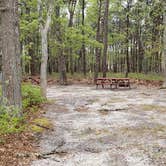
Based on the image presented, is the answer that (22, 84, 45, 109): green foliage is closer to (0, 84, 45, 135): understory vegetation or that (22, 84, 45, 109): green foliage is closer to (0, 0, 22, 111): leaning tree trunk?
(0, 84, 45, 135): understory vegetation

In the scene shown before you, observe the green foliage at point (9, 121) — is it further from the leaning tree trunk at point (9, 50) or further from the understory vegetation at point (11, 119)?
the leaning tree trunk at point (9, 50)

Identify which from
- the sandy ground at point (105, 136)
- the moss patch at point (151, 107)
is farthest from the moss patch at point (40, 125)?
the moss patch at point (151, 107)

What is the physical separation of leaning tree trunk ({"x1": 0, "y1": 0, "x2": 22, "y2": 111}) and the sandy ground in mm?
1615

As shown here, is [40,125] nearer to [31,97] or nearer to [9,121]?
[9,121]

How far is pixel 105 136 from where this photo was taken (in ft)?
26.6

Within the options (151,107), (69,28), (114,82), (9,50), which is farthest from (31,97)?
(69,28)

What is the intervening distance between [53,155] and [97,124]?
3.07 meters

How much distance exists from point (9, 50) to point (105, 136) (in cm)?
351

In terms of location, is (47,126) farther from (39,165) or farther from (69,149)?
(39,165)

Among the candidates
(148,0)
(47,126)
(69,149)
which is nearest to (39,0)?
(47,126)

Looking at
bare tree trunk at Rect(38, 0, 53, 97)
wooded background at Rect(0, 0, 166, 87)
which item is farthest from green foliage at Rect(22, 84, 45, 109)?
wooded background at Rect(0, 0, 166, 87)

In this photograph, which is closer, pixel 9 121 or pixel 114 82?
pixel 9 121

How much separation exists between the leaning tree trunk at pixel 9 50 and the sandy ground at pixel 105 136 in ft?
5.30

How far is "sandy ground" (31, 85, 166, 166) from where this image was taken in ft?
20.8
